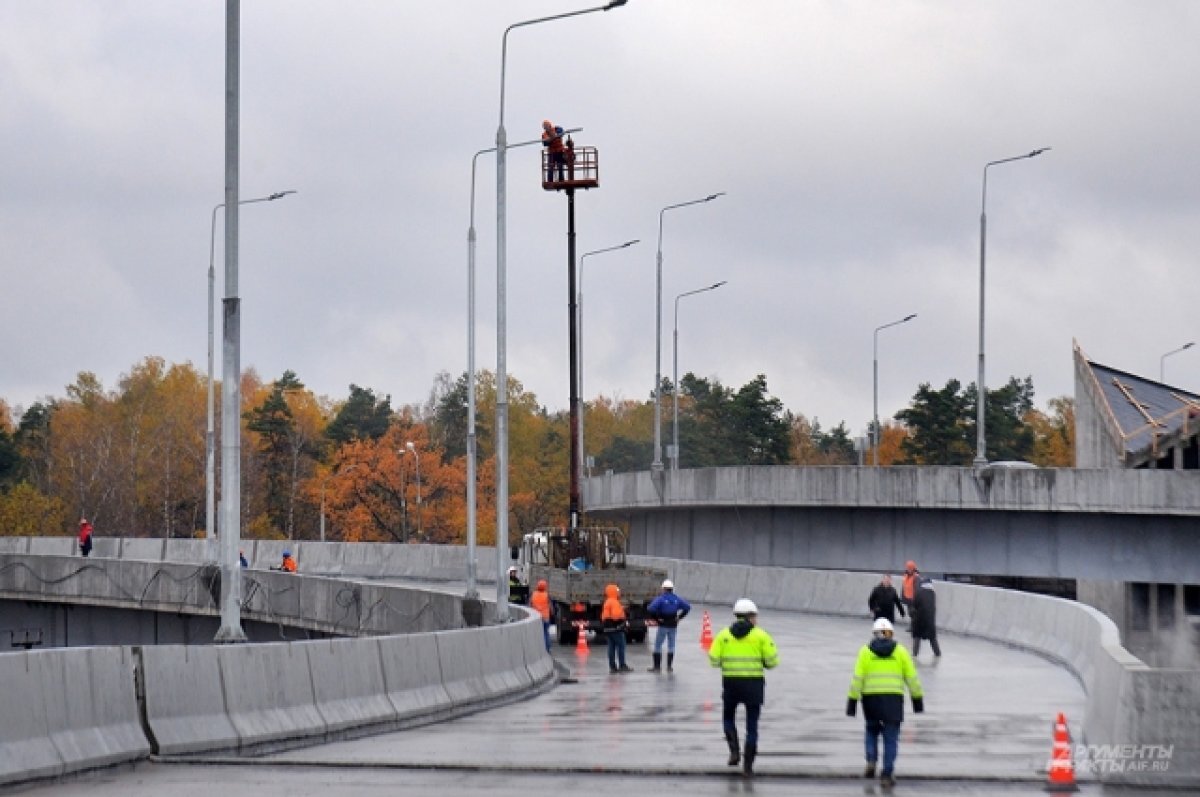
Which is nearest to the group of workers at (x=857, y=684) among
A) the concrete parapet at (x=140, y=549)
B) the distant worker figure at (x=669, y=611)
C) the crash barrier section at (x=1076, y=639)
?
the crash barrier section at (x=1076, y=639)

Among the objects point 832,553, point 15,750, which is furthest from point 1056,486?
point 15,750

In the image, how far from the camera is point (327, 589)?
41.8 m

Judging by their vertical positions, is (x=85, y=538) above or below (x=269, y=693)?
above

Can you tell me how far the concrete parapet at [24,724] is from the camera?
589 inches

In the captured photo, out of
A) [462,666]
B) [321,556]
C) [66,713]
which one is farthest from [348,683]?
[321,556]

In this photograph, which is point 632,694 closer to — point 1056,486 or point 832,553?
point 1056,486

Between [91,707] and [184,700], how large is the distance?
161 centimetres

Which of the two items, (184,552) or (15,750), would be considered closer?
(15,750)

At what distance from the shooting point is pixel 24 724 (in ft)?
50.1

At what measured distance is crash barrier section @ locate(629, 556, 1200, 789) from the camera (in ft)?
53.4

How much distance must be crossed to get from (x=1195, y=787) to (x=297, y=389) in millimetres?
145307

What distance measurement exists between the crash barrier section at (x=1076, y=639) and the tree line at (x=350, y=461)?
195 feet

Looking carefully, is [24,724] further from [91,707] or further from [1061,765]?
[1061,765]

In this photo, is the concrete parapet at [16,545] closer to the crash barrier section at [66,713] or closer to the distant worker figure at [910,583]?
the distant worker figure at [910,583]
